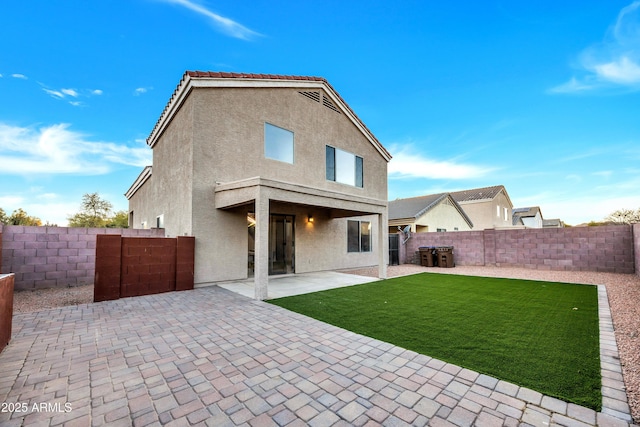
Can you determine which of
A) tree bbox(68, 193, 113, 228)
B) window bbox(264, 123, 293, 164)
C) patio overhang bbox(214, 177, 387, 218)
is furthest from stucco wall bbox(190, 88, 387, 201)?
tree bbox(68, 193, 113, 228)

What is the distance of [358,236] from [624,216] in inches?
1150

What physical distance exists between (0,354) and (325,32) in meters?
→ 13.3

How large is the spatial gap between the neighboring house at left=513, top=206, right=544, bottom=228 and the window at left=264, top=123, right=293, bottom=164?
34.6 metres

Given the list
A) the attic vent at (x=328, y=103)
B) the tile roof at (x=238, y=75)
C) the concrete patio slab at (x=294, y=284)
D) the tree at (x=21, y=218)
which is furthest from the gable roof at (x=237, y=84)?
the tree at (x=21, y=218)

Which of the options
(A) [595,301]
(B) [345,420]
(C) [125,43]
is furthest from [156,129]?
(A) [595,301]

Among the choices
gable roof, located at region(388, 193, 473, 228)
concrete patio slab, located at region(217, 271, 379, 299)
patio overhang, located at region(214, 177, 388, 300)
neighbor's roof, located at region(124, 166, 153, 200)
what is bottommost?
concrete patio slab, located at region(217, 271, 379, 299)

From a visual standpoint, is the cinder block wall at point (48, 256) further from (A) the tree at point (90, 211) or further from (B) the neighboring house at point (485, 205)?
(B) the neighboring house at point (485, 205)

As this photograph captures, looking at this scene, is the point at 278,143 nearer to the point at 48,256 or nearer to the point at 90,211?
the point at 48,256

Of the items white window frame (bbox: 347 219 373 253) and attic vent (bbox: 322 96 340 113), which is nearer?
attic vent (bbox: 322 96 340 113)

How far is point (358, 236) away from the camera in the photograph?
12859mm

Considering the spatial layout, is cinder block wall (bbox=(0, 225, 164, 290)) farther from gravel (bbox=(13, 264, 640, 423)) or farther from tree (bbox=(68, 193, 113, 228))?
tree (bbox=(68, 193, 113, 228))

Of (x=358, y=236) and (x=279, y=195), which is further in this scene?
(x=358, y=236)

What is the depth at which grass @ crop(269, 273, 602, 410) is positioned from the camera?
2729 millimetres

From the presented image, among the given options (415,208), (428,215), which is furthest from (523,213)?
(415,208)
